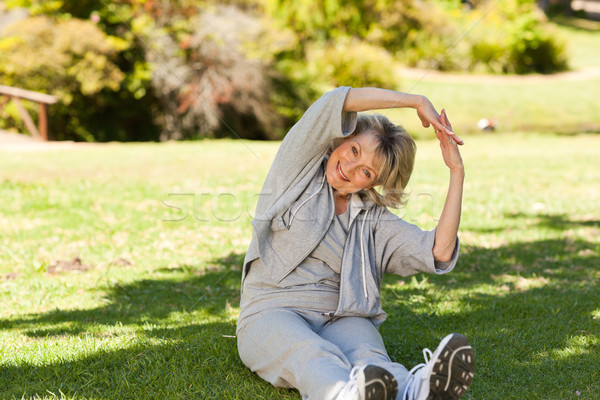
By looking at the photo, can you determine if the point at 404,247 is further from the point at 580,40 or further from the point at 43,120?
the point at 580,40

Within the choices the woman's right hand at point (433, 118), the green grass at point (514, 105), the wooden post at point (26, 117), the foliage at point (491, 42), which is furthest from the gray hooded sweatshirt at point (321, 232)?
the foliage at point (491, 42)

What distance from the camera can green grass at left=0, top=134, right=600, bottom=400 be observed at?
2.97 m

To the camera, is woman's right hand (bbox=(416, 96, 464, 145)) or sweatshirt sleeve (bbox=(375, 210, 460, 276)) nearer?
woman's right hand (bbox=(416, 96, 464, 145))

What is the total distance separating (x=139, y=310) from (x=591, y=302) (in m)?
3.01

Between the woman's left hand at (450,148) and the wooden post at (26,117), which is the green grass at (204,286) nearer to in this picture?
the woman's left hand at (450,148)

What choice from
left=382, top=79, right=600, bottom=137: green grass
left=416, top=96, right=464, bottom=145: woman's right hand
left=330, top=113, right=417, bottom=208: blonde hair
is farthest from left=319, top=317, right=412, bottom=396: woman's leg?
left=382, top=79, right=600, bottom=137: green grass

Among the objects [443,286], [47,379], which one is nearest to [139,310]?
[47,379]

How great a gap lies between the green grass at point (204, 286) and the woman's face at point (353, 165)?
99 centimetres

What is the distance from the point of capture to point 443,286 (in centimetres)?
459

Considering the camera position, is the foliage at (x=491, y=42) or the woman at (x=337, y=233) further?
the foliage at (x=491, y=42)

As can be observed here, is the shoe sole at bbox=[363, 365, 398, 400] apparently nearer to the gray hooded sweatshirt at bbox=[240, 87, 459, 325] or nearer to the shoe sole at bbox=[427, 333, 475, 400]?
the shoe sole at bbox=[427, 333, 475, 400]

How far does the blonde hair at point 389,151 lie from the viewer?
283cm

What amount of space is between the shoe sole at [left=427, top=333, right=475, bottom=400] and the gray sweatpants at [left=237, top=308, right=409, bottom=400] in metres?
0.21

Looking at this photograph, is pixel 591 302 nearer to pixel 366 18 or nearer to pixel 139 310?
pixel 139 310
